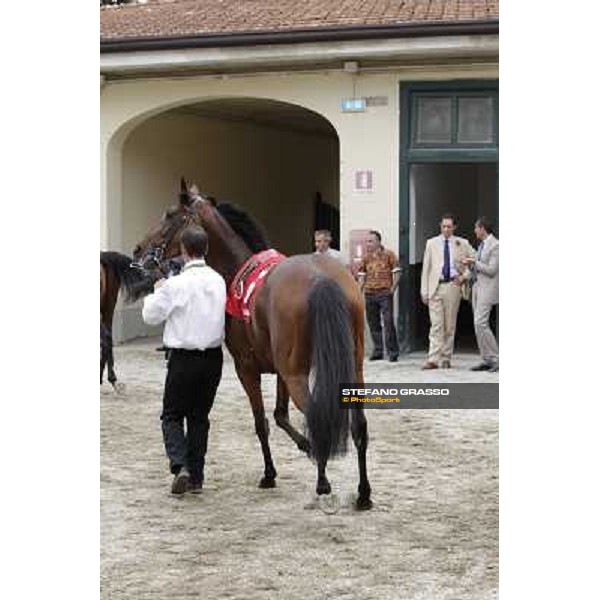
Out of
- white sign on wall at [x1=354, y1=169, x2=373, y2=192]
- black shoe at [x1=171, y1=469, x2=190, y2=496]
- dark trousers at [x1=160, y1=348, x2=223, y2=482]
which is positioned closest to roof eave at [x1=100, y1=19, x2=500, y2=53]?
white sign on wall at [x1=354, y1=169, x2=373, y2=192]

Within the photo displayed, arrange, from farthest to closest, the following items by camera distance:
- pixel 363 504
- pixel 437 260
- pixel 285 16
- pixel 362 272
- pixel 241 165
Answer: pixel 241 165 < pixel 285 16 < pixel 362 272 < pixel 437 260 < pixel 363 504

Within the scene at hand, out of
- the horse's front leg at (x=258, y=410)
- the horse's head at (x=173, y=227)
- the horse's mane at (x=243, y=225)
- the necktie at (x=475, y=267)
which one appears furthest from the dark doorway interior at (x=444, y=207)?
the horse's front leg at (x=258, y=410)

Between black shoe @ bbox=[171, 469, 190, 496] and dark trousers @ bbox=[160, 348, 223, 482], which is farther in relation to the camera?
black shoe @ bbox=[171, 469, 190, 496]

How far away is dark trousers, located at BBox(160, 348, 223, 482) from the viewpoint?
7367mm

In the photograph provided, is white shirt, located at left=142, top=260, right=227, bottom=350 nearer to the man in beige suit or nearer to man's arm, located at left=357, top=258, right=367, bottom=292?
the man in beige suit

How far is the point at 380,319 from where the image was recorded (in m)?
14.0

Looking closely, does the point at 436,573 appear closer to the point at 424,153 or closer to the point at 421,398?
the point at 421,398

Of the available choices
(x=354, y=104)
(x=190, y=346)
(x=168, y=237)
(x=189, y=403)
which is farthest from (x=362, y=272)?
(x=190, y=346)

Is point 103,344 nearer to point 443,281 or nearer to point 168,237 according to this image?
point 168,237

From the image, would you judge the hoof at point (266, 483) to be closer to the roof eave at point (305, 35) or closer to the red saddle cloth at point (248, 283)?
the red saddle cloth at point (248, 283)

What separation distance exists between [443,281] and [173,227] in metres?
5.67

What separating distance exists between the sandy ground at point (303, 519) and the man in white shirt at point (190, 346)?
30 cm

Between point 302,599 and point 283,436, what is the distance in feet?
13.8

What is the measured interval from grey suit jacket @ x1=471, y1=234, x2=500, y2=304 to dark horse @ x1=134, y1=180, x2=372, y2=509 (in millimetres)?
4974
